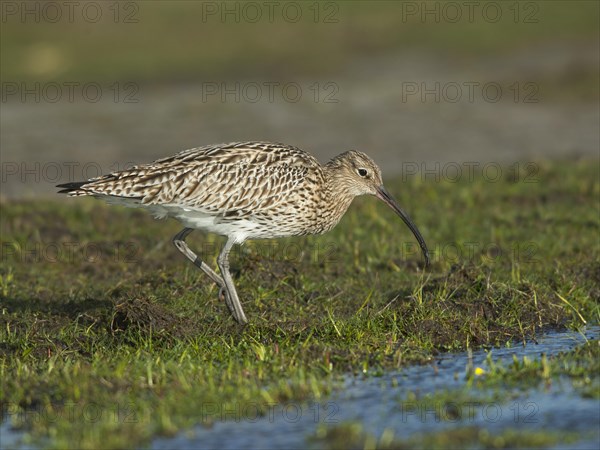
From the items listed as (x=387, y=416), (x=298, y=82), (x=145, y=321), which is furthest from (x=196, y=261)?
(x=298, y=82)

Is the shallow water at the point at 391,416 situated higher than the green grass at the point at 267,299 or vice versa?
the shallow water at the point at 391,416

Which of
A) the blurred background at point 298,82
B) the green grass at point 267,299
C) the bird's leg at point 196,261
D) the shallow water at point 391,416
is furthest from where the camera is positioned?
the blurred background at point 298,82

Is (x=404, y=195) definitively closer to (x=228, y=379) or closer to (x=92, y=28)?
(x=228, y=379)

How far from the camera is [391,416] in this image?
7.05 metres

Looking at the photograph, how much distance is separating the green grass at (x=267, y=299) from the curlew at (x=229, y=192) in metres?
0.64

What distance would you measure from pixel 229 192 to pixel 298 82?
44.9 feet

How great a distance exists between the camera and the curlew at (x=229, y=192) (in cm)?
962

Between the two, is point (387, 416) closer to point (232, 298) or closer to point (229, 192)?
point (232, 298)

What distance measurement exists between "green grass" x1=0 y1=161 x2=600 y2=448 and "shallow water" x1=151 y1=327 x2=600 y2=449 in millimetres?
176

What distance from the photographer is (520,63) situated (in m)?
24.6

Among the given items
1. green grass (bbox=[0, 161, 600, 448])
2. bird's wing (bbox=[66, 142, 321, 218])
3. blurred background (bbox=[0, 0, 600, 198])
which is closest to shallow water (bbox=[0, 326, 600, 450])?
green grass (bbox=[0, 161, 600, 448])

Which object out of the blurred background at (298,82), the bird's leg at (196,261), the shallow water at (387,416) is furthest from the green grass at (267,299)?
the blurred background at (298,82)

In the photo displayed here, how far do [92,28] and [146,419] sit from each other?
68.7ft

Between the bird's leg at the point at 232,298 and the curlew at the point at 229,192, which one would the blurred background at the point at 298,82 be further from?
the bird's leg at the point at 232,298
